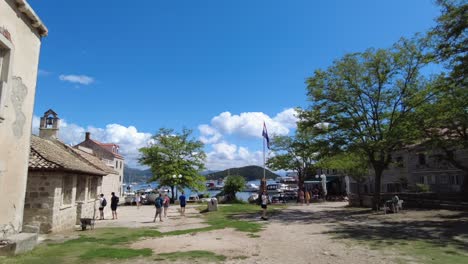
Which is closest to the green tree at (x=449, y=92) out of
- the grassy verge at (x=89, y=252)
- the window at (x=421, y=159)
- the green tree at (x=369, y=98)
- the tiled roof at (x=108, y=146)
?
the green tree at (x=369, y=98)

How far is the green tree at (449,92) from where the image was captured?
688 inches

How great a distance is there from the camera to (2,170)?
33.6ft

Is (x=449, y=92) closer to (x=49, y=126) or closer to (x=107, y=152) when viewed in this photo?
(x=49, y=126)

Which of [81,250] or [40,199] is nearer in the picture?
[81,250]

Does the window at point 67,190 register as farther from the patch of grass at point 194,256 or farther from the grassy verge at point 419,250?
the grassy verge at point 419,250

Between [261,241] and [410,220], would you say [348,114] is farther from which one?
[261,241]

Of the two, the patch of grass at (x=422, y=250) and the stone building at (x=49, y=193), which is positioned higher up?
the stone building at (x=49, y=193)

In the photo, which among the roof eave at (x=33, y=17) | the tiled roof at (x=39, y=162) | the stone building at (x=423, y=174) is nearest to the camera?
the roof eave at (x=33, y=17)

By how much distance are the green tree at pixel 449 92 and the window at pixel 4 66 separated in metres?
18.4

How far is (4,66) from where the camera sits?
10211mm

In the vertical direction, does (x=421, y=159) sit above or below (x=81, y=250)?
above

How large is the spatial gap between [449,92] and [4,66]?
23.1m

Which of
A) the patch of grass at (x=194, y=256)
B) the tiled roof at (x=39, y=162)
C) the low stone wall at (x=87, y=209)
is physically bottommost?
the patch of grass at (x=194, y=256)

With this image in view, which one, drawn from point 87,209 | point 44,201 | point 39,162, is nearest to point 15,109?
point 39,162
